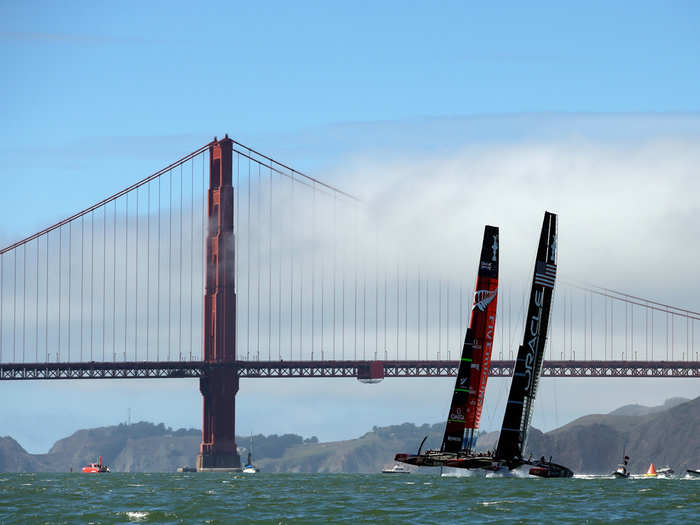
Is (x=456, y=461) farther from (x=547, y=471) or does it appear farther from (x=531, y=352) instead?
(x=531, y=352)

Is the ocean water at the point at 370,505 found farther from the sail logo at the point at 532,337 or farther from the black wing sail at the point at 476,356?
the sail logo at the point at 532,337

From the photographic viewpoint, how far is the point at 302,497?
54906 mm

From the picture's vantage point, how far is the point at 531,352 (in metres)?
62.8

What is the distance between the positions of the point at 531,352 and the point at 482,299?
364cm

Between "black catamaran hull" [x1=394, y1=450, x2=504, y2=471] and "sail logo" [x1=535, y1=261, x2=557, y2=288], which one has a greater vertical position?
"sail logo" [x1=535, y1=261, x2=557, y2=288]

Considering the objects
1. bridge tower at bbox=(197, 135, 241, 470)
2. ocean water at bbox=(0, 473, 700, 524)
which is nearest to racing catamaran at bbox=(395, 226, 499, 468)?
ocean water at bbox=(0, 473, 700, 524)

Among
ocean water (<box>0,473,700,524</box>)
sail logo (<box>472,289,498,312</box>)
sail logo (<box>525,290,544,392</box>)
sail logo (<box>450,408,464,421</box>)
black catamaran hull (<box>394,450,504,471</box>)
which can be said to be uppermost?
sail logo (<box>472,289,498,312</box>)

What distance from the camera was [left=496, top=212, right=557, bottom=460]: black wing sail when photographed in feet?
204

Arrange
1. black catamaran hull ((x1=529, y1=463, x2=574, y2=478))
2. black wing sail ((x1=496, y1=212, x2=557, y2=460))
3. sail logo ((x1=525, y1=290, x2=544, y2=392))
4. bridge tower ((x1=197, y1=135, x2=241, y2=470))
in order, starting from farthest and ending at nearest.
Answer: bridge tower ((x1=197, y1=135, x2=241, y2=470)), black catamaran hull ((x1=529, y1=463, x2=574, y2=478)), sail logo ((x1=525, y1=290, x2=544, y2=392)), black wing sail ((x1=496, y1=212, x2=557, y2=460))

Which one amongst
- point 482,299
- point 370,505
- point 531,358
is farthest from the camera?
point 482,299

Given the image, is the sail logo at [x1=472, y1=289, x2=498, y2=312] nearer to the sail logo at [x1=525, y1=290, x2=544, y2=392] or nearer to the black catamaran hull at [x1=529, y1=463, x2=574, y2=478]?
the sail logo at [x1=525, y1=290, x2=544, y2=392]

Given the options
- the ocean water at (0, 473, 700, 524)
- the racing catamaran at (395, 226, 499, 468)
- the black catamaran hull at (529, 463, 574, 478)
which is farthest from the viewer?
the racing catamaran at (395, 226, 499, 468)

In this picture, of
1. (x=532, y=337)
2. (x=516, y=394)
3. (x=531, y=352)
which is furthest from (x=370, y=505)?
(x=532, y=337)

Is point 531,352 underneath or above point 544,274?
underneath
